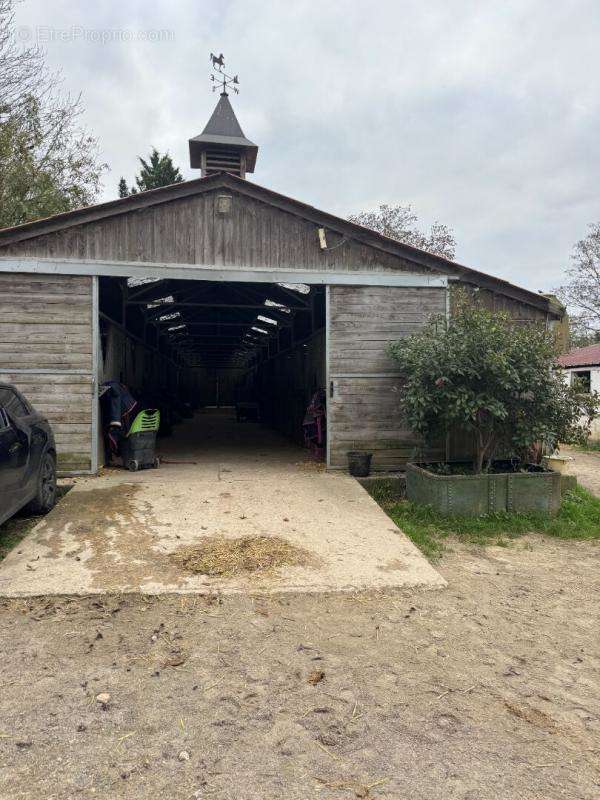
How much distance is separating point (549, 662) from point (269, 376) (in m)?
15.4

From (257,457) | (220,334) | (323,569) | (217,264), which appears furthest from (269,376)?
(323,569)

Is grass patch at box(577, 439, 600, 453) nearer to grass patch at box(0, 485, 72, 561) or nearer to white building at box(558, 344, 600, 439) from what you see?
white building at box(558, 344, 600, 439)

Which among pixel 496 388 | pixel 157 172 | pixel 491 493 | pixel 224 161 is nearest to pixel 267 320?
pixel 224 161

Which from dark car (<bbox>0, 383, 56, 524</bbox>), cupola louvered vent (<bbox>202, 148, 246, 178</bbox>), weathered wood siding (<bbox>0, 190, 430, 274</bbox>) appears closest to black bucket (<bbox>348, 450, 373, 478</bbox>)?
weathered wood siding (<bbox>0, 190, 430, 274</bbox>)

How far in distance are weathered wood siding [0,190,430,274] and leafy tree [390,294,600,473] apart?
6.79 ft

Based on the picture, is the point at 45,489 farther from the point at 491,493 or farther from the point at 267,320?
the point at 267,320

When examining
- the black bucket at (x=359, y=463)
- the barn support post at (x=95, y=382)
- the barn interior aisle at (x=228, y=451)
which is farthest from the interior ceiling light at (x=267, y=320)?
the black bucket at (x=359, y=463)

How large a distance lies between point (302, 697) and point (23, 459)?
12.3 feet

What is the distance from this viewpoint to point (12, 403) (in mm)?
5281

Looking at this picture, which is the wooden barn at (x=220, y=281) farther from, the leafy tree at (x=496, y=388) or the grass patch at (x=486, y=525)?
the grass patch at (x=486, y=525)

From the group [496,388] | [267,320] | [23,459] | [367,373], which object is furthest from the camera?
[267,320]

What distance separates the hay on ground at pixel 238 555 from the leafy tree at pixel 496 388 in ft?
9.01

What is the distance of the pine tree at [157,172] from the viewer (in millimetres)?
35906

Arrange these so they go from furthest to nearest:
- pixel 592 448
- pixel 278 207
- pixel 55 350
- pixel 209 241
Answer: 1. pixel 592 448
2. pixel 278 207
3. pixel 209 241
4. pixel 55 350
